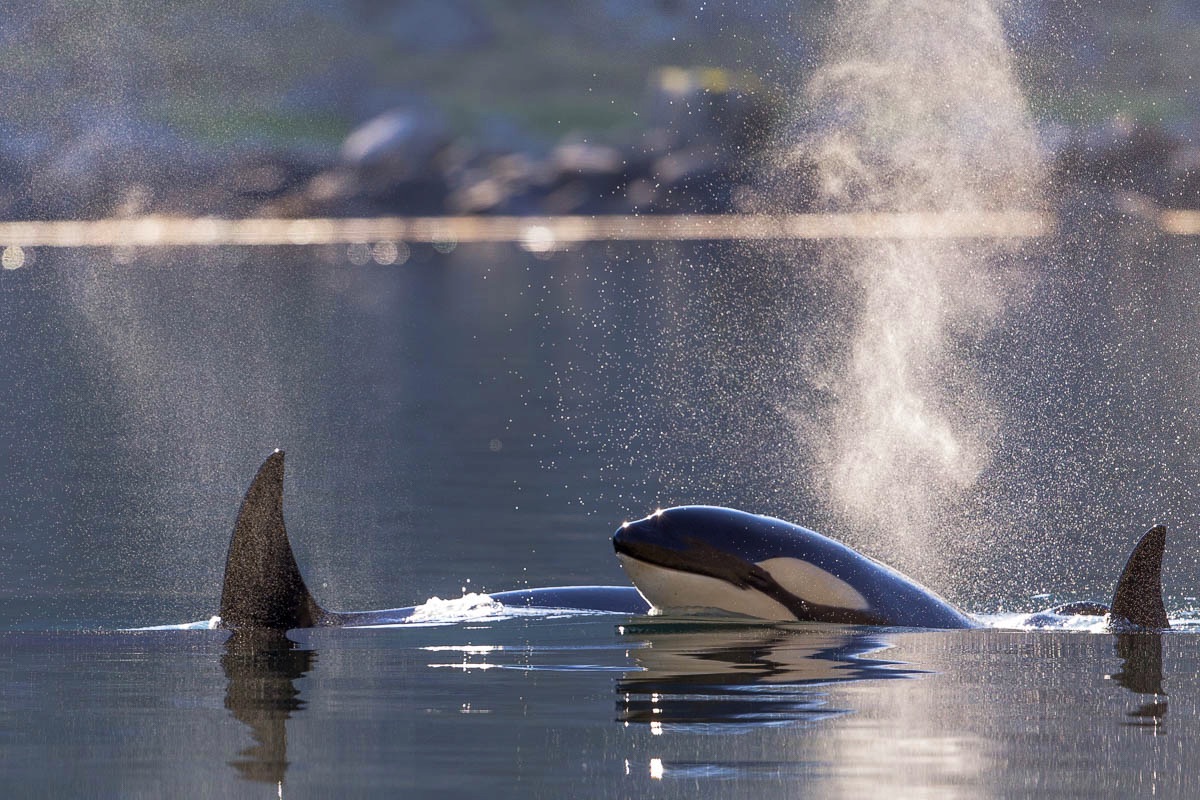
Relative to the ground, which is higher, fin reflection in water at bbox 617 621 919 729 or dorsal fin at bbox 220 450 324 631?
dorsal fin at bbox 220 450 324 631

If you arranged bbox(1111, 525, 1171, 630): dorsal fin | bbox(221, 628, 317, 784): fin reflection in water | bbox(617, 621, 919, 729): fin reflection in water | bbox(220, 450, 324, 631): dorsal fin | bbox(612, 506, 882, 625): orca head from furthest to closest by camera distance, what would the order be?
bbox(1111, 525, 1171, 630): dorsal fin → bbox(612, 506, 882, 625): orca head → bbox(220, 450, 324, 631): dorsal fin → bbox(617, 621, 919, 729): fin reflection in water → bbox(221, 628, 317, 784): fin reflection in water

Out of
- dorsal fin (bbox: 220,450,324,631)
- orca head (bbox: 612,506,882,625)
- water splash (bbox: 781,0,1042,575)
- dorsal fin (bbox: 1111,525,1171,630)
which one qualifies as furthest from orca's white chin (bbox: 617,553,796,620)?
water splash (bbox: 781,0,1042,575)

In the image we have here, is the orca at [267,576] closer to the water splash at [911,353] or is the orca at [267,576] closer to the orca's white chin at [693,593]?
the orca's white chin at [693,593]

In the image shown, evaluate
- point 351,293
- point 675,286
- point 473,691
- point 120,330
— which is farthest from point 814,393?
point 675,286

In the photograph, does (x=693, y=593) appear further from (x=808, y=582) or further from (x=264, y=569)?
(x=264, y=569)

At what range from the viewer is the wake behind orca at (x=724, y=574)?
1432 cm

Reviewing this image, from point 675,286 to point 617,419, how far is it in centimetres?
5376

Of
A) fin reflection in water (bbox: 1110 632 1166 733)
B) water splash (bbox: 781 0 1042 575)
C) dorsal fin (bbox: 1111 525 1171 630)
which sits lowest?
fin reflection in water (bbox: 1110 632 1166 733)

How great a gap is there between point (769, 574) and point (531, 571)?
429 cm

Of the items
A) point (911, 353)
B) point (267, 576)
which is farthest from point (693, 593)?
point (911, 353)

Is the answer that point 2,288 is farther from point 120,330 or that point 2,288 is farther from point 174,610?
point 174,610

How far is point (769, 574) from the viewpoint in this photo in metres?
14.6

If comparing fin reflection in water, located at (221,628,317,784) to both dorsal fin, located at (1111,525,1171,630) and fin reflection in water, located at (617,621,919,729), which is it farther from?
dorsal fin, located at (1111,525,1171,630)

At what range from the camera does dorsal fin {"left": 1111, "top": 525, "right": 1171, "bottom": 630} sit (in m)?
14.5
